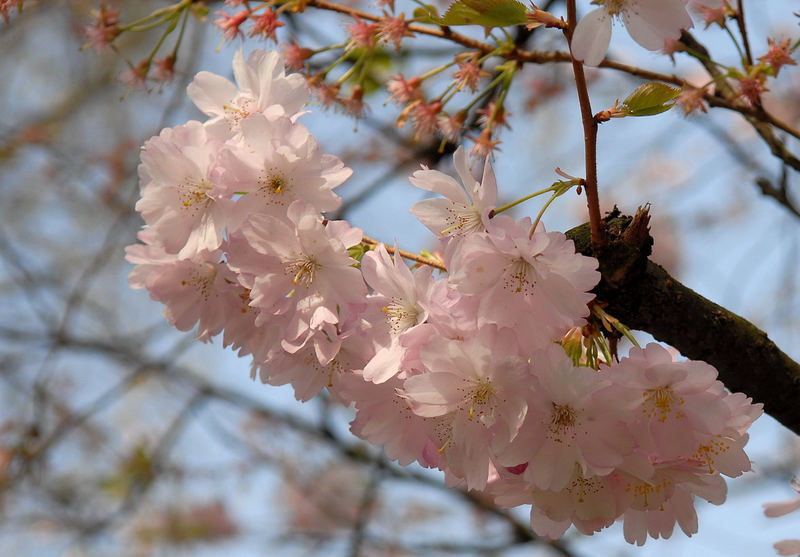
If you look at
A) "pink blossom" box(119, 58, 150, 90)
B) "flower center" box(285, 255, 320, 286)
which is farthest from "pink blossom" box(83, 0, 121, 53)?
"flower center" box(285, 255, 320, 286)

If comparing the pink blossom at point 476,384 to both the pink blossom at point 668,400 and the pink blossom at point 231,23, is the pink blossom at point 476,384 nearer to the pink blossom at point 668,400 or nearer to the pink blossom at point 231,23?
the pink blossom at point 668,400

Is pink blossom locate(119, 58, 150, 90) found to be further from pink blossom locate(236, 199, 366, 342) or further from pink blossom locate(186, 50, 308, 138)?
pink blossom locate(236, 199, 366, 342)

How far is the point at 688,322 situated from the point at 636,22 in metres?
0.45

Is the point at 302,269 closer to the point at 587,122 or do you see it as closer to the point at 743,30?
the point at 587,122

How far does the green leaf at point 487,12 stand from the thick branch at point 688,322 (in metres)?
0.33


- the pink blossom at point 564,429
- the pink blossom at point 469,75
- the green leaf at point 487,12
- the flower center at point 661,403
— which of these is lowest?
the pink blossom at point 564,429

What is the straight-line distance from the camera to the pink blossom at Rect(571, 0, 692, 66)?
33.9 inches

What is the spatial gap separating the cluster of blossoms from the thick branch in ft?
0.44

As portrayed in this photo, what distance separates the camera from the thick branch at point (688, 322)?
103 cm

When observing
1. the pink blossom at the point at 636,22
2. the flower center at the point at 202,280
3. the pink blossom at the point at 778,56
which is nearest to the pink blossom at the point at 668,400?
the pink blossom at the point at 636,22

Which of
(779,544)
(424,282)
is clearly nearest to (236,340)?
(424,282)

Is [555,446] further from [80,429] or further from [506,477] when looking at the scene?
[80,429]

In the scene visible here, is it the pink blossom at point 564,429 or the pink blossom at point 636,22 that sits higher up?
the pink blossom at point 636,22

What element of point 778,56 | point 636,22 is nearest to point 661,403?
point 636,22
